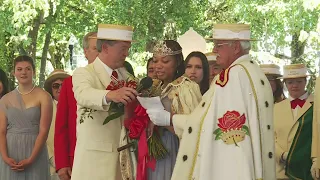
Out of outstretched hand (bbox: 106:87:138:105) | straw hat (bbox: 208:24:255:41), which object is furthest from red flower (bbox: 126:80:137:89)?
straw hat (bbox: 208:24:255:41)

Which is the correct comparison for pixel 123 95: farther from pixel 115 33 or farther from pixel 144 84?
pixel 115 33

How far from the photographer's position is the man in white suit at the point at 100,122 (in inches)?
287

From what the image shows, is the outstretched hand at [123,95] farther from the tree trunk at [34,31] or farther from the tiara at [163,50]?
the tree trunk at [34,31]

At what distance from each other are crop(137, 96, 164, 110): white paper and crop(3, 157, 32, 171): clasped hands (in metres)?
2.76

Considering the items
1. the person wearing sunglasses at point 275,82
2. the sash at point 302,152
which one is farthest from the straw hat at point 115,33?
the person wearing sunglasses at point 275,82

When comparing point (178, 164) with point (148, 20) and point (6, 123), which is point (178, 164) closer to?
point (6, 123)

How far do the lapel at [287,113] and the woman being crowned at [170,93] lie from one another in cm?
243

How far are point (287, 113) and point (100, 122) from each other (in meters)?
3.00

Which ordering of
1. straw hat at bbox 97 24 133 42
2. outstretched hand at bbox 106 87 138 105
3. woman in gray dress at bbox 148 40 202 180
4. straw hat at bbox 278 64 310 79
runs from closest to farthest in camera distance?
outstretched hand at bbox 106 87 138 105, woman in gray dress at bbox 148 40 202 180, straw hat at bbox 97 24 133 42, straw hat at bbox 278 64 310 79

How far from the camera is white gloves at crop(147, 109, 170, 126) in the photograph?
6996mm

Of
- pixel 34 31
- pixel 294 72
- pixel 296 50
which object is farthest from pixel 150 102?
pixel 34 31

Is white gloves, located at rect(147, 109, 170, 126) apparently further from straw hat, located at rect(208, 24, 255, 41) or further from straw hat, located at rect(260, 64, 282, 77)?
straw hat, located at rect(260, 64, 282, 77)

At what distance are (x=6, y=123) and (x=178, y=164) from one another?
124 inches

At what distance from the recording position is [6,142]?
373 inches
